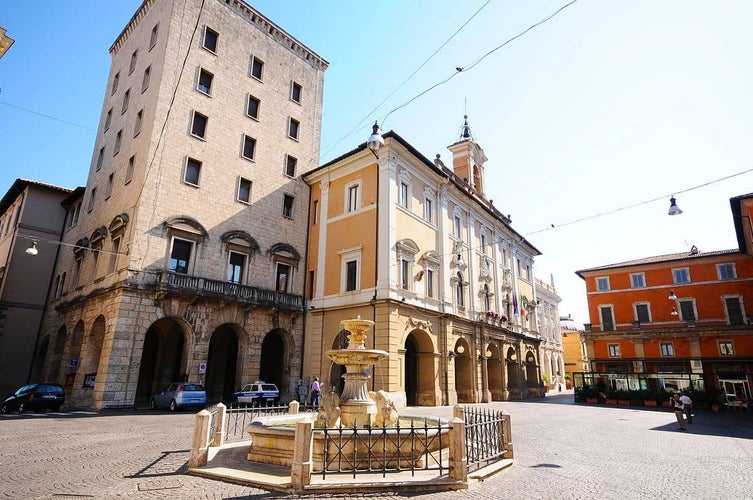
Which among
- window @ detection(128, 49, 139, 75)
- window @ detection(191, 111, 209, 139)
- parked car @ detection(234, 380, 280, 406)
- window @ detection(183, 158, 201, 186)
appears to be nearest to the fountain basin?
parked car @ detection(234, 380, 280, 406)

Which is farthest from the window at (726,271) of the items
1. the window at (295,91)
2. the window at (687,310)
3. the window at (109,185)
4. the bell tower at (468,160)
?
the window at (109,185)

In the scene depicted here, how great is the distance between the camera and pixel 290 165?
27828 millimetres

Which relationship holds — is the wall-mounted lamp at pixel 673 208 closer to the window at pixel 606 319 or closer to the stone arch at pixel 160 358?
the stone arch at pixel 160 358

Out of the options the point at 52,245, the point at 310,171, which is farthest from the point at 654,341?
the point at 52,245

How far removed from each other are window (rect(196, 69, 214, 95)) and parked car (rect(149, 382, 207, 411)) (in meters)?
16.1

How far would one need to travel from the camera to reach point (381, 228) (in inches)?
889

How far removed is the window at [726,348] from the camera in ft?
107

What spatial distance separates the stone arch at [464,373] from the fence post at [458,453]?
19412 mm

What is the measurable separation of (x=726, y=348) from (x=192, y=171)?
41.4 m

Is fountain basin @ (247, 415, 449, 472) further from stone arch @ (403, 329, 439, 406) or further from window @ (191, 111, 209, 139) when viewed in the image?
window @ (191, 111, 209, 139)

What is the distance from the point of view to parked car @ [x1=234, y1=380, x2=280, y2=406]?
2002cm

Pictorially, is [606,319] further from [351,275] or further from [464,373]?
[351,275]

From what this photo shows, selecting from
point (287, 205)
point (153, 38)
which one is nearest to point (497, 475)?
point (287, 205)

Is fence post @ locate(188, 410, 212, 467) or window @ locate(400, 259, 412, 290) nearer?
fence post @ locate(188, 410, 212, 467)
